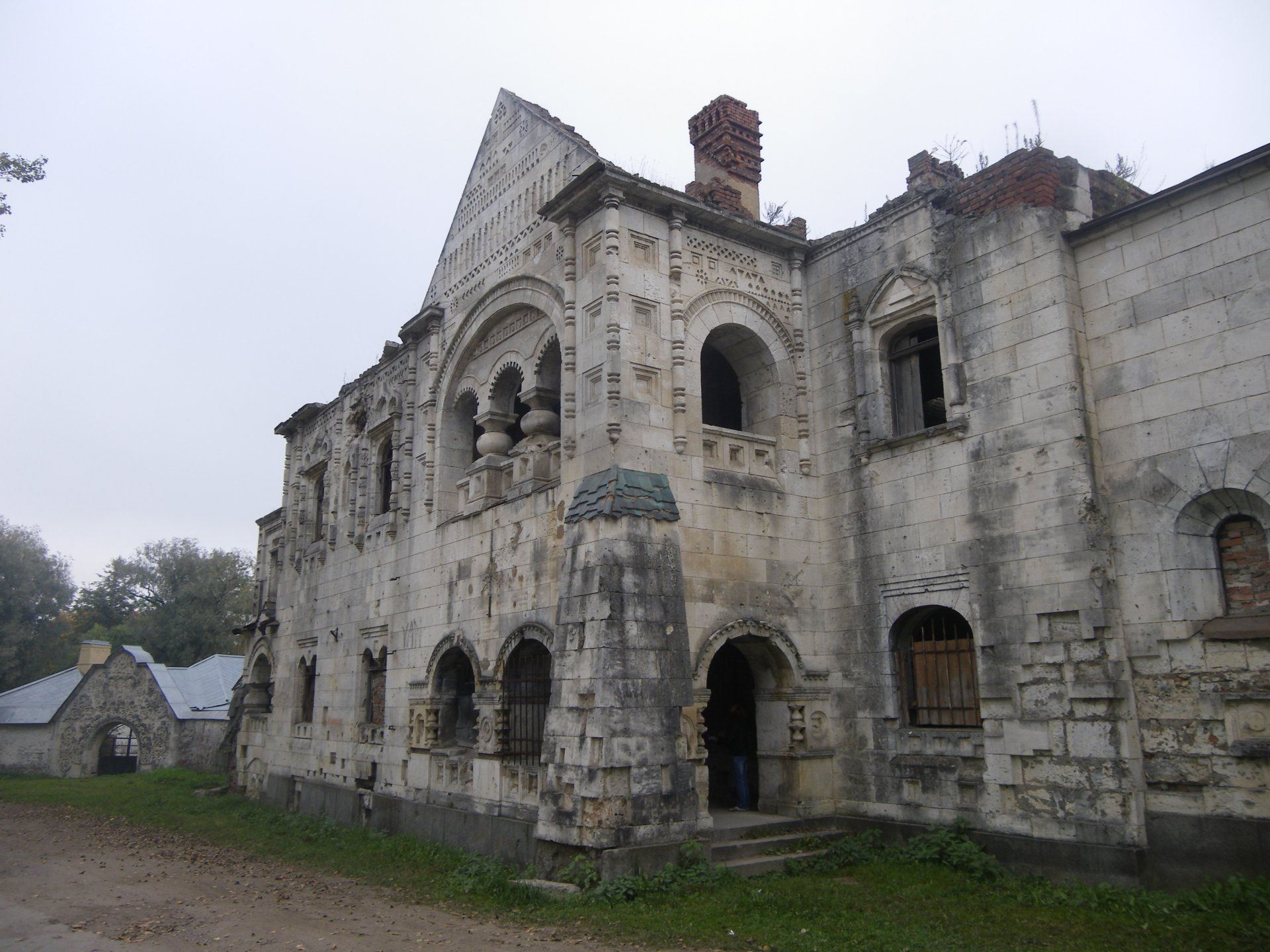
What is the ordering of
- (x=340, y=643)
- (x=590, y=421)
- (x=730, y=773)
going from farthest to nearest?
(x=340, y=643) < (x=730, y=773) < (x=590, y=421)

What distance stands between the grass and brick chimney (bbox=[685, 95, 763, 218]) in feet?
27.8

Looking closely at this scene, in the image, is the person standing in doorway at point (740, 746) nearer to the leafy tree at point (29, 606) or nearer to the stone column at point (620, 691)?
the stone column at point (620, 691)

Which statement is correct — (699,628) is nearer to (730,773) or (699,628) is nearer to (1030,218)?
(730,773)

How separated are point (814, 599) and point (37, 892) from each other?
1020 cm

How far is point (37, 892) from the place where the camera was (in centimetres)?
1162

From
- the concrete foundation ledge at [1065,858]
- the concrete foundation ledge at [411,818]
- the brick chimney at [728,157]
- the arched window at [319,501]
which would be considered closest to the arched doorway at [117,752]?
the arched window at [319,501]

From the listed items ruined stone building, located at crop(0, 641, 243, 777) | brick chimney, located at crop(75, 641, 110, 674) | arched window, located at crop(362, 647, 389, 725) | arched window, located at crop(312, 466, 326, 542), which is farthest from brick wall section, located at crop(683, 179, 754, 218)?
brick chimney, located at crop(75, 641, 110, 674)

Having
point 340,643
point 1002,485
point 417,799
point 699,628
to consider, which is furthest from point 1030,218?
point 340,643

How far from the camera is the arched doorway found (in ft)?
109

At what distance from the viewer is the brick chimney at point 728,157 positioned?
43.6ft

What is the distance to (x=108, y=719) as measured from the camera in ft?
104

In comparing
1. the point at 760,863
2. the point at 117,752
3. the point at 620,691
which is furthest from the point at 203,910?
the point at 117,752

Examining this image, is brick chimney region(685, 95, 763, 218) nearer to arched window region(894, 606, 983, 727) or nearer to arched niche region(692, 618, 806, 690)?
arched niche region(692, 618, 806, 690)

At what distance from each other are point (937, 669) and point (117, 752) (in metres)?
34.4
